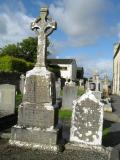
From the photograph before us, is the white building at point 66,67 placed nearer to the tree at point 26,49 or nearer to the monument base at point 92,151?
the tree at point 26,49

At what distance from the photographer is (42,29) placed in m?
9.29

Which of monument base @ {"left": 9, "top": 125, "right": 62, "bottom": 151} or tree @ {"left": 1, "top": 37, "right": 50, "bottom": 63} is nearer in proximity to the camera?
monument base @ {"left": 9, "top": 125, "right": 62, "bottom": 151}

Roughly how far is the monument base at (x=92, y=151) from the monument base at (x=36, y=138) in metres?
0.44

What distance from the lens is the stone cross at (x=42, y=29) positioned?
9227mm

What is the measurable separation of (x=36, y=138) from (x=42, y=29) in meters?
2.98

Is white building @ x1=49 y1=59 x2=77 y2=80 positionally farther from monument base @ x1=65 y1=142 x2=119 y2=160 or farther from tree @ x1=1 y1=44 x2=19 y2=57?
monument base @ x1=65 y1=142 x2=119 y2=160

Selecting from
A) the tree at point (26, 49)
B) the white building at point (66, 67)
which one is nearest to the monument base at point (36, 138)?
the tree at point (26, 49)

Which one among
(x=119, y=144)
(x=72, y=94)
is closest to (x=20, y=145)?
(x=119, y=144)

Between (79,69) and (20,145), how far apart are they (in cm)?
9394

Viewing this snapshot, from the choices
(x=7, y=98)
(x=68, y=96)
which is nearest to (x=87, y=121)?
(x=7, y=98)

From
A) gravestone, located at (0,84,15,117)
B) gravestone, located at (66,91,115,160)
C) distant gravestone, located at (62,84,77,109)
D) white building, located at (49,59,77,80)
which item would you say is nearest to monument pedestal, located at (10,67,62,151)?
gravestone, located at (66,91,115,160)

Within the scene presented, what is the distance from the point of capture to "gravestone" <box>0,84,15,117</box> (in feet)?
47.9

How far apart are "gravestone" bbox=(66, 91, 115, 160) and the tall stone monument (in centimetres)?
53

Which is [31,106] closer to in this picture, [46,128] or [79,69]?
[46,128]
